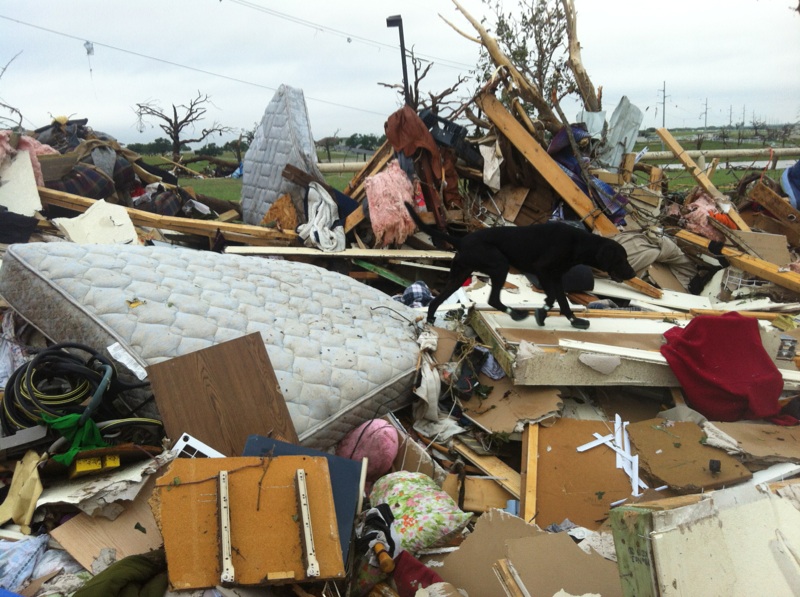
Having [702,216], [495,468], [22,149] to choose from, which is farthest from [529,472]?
[22,149]

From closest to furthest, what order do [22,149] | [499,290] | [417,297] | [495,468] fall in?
[495,468] → [499,290] → [417,297] → [22,149]

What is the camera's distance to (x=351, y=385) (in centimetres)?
325

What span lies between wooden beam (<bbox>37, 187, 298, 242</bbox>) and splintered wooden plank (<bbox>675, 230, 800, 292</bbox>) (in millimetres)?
4299

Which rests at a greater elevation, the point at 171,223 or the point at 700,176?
the point at 700,176

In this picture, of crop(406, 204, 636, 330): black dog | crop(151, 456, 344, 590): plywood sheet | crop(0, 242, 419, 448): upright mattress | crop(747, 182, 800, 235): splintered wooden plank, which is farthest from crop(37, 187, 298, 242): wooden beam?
crop(747, 182, 800, 235): splintered wooden plank

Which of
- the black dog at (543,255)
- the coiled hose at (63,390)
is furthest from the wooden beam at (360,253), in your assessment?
the coiled hose at (63,390)

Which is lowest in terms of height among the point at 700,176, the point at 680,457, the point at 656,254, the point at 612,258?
the point at 680,457

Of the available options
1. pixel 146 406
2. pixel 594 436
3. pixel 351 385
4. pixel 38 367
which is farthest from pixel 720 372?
pixel 38 367

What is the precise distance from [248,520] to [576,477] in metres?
1.80

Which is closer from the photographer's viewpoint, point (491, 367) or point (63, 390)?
point (63, 390)

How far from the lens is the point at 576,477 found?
124 inches

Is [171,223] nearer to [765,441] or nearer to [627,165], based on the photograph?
[627,165]

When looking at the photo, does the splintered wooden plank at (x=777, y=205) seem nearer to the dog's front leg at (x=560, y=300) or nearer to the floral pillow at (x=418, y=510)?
the dog's front leg at (x=560, y=300)

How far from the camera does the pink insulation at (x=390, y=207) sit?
238 inches
